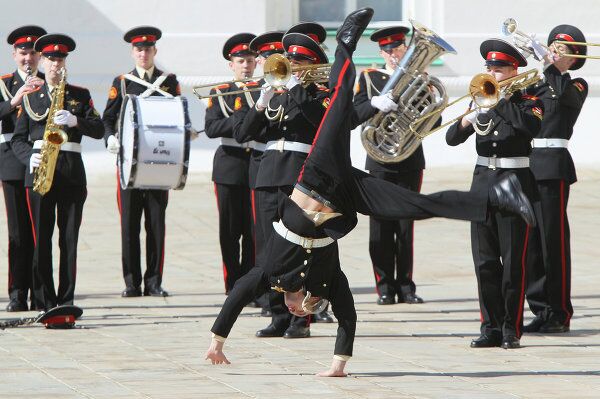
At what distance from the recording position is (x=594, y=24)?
1847cm

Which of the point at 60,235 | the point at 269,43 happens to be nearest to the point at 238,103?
the point at 269,43

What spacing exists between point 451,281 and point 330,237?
466 centimetres

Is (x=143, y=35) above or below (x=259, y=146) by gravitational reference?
above

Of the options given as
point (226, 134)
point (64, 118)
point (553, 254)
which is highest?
point (64, 118)

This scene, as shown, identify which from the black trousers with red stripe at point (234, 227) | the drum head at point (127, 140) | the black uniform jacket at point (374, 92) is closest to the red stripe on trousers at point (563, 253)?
the black uniform jacket at point (374, 92)

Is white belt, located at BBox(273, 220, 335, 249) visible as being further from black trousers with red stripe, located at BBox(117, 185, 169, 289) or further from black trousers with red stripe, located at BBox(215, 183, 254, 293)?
black trousers with red stripe, located at BBox(117, 185, 169, 289)

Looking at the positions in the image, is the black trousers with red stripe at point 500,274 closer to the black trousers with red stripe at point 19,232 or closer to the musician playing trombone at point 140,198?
the musician playing trombone at point 140,198

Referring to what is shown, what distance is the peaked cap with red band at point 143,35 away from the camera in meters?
11.5

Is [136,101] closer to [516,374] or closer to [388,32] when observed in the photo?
[388,32]

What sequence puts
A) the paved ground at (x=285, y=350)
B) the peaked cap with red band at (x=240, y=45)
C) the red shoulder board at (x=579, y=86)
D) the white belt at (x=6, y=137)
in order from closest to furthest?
the paved ground at (x=285, y=350)
the red shoulder board at (x=579, y=86)
the peaked cap with red band at (x=240, y=45)
the white belt at (x=6, y=137)

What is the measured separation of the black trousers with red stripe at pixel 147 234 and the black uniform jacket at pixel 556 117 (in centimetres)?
332

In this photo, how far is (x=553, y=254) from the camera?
9.71m

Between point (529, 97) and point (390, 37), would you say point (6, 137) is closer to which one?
point (390, 37)

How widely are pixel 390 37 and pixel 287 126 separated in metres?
2.00
